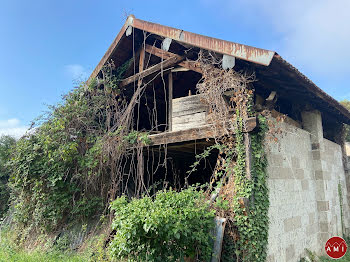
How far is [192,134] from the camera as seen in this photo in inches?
221

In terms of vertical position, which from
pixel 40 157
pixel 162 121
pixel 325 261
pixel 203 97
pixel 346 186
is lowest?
pixel 325 261

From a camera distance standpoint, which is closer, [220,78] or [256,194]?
[256,194]

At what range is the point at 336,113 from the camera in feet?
25.2

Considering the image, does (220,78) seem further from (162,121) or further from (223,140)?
(162,121)

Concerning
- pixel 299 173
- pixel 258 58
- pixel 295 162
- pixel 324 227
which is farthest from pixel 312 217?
pixel 258 58

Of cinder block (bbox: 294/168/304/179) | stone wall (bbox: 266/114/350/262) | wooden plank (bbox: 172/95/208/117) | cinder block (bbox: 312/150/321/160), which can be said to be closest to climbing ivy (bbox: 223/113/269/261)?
stone wall (bbox: 266/114/350/262)

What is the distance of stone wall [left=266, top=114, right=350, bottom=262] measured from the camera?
510 cm

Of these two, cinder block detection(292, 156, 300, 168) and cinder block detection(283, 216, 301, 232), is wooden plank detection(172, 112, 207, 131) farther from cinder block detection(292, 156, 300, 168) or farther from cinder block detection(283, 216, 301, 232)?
cinder block detection(283, 216, 301, 232)

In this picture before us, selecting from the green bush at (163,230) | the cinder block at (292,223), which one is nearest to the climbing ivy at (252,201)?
the green bush at (163,230)

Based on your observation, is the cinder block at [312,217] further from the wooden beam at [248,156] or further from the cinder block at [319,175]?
the wooden beam at [248,156]

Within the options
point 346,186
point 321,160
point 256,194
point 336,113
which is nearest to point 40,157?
point 256,194

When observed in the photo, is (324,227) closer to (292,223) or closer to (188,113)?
(292,223)

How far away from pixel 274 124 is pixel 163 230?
9.92 ft

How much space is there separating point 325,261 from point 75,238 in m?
5.88
